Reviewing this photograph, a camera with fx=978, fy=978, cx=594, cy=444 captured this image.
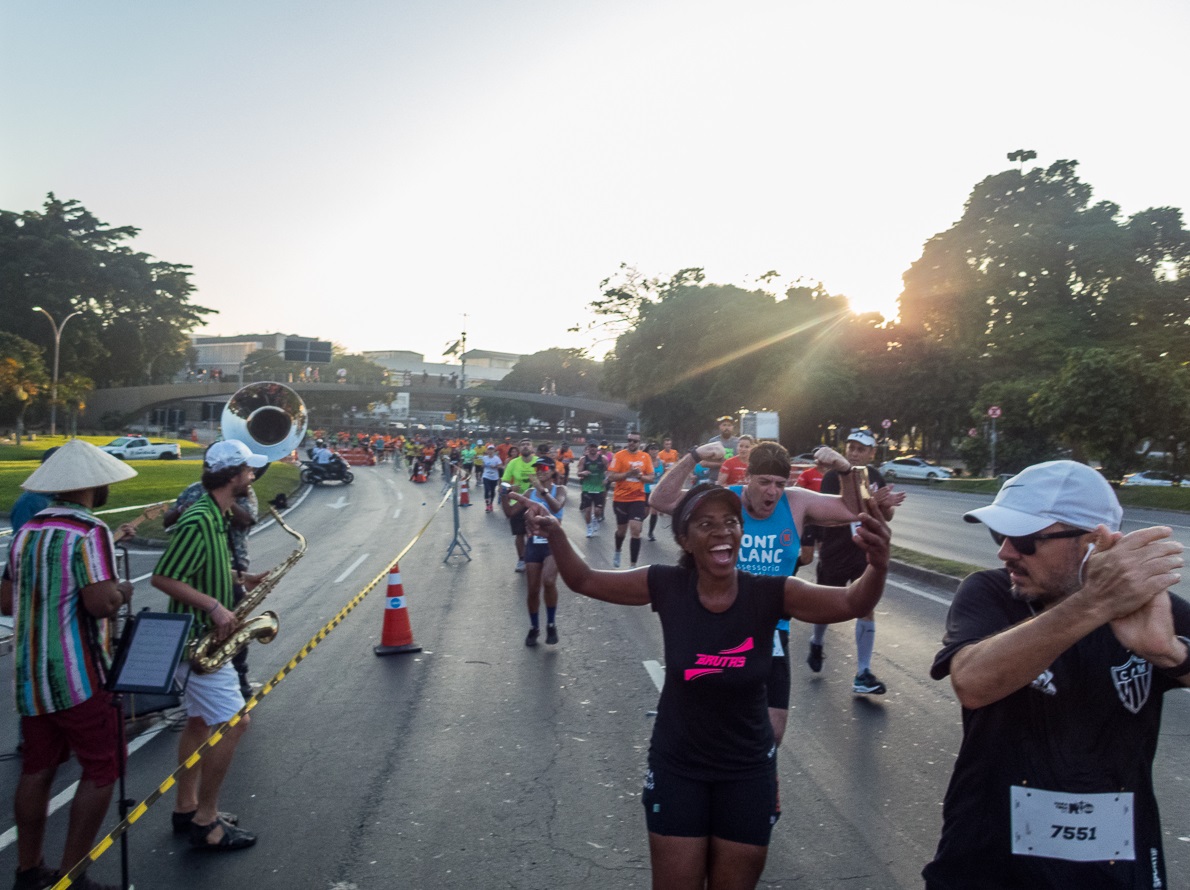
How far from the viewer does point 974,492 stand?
3838cm

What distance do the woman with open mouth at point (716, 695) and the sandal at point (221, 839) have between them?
2.43 m

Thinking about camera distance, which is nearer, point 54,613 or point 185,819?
point 54,613

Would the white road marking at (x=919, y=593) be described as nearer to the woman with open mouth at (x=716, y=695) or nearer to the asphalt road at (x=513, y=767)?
the asphalt road at (x=513, y=767)

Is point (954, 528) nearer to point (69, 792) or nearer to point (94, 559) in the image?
point (69, 792)

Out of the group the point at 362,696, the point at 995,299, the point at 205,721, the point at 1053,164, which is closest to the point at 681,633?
the point at 205,721

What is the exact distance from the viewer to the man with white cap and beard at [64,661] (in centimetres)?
396

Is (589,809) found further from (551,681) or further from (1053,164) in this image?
(1053,164)

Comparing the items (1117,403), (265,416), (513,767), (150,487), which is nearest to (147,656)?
(513,767)

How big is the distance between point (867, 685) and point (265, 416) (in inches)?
385

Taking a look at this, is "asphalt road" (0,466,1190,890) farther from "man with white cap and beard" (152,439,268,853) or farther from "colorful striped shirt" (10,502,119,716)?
"colorful striped shirt" (10,502,119,716)

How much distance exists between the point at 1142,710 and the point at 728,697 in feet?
4.18

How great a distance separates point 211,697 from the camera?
4.71 metres

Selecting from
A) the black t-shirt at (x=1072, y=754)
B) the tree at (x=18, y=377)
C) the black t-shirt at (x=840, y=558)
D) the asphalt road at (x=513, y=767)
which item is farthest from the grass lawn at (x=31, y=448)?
the black t-shirt at (x=1072, y=754)

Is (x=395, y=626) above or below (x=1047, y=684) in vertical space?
below
